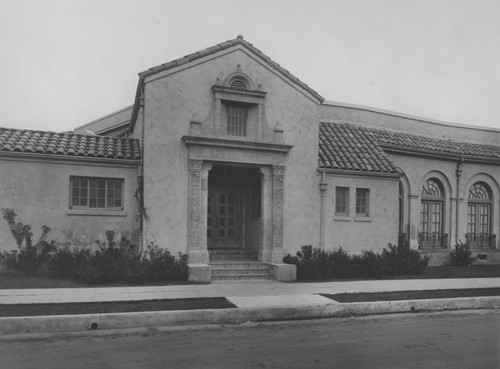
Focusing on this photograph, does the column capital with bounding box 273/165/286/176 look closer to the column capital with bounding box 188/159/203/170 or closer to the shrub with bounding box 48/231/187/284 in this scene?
the column capital with bounding box 188/159/203/170

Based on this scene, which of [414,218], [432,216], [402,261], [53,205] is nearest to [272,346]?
[53,205]

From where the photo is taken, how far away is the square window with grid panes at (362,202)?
16.3 metres

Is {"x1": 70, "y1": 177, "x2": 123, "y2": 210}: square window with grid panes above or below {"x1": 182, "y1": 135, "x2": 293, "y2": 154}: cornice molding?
below

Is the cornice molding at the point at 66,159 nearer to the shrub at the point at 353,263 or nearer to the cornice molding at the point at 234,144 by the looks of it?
the cornice molding at the point at 234,144

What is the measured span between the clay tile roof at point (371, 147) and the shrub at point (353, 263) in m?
2.84

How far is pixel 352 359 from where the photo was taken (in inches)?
250

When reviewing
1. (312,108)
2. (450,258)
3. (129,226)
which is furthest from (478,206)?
(129,226)

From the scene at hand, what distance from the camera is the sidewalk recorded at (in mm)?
8141

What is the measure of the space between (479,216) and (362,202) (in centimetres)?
821

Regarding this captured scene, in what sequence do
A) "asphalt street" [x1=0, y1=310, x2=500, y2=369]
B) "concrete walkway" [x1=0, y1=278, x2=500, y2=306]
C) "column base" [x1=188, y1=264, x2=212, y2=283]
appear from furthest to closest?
"column base" [x1=188, y1=264, x2=212, y2=283] → "concrete walkway" [x1=0, y1=278, x2=500, y2=306] → "asphalt street" [x1=0, y1=310, x2=500, y2=369]

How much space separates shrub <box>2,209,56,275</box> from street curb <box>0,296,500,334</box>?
5030 mm

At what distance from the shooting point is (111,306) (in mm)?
9281

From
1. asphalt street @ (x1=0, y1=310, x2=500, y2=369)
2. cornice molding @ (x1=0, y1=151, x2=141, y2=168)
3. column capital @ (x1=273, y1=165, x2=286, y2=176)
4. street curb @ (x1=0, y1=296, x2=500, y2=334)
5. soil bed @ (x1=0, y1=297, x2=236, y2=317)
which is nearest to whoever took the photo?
asphalt street @ (x1=0, y1=310, x2=500, y2=369)

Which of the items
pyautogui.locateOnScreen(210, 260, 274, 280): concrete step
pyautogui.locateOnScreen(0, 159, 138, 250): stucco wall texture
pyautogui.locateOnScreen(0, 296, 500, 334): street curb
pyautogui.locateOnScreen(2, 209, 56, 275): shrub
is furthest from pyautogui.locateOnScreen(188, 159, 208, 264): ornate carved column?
pyautogui.locateOnScreen(0, 296, 500, 334): street curb
